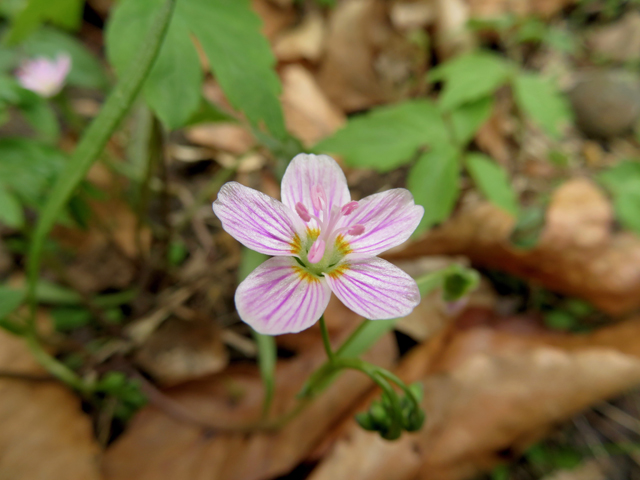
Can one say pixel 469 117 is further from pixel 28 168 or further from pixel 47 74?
pixel 47 74

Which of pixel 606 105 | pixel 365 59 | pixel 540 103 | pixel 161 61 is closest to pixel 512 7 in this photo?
pixel 606 105

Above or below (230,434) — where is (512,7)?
above

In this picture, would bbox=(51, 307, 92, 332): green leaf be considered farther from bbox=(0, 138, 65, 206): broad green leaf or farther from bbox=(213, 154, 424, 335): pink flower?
Answer: bbox=(213, 154, 424, 335): pink flower

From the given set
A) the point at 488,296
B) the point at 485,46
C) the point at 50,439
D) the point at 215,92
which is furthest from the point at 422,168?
the point at 485,46

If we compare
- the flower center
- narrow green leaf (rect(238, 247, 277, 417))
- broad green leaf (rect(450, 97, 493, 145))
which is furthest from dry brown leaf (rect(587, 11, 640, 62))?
the flower center

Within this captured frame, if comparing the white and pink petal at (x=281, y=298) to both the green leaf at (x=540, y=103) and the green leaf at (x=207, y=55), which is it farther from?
the green leaf at (x=540, y=103)

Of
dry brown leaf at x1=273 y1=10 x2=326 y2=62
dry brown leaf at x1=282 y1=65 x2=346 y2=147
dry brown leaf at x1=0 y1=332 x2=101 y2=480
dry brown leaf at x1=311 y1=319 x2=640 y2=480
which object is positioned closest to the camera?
dry brown leaf at x1=0 y1=332 x2=101 y2=480

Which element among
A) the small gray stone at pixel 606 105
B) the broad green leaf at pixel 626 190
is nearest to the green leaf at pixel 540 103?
the broad green leaf at pixel 626 190
